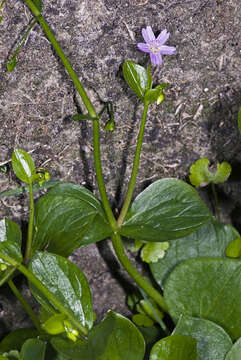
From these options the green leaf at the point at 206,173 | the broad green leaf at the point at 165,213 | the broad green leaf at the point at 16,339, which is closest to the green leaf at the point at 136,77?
the broad green leaf at the point at 165,213

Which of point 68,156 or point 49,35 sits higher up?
point 49,35

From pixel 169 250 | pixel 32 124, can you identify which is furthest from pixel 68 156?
pixel 169 250

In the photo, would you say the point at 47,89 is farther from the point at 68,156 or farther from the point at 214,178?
the point at 214,178

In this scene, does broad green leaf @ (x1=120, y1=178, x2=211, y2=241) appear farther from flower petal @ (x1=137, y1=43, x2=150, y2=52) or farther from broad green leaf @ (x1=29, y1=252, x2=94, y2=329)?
flower petal @ (x1=137, y1=43, x2=150, y2=52)

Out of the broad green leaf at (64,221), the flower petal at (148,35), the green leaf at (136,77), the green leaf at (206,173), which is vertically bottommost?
the green leaf at (206,173)

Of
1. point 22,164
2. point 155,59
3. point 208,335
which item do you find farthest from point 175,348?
point 155,59

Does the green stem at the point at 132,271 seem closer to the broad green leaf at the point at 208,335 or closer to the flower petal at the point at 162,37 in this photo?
the broad green leaf at the point at 208,335

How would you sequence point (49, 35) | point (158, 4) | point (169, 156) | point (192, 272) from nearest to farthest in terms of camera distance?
point (49, 35) < point (158, 4) < point (192, 272) < point (169, 156)
